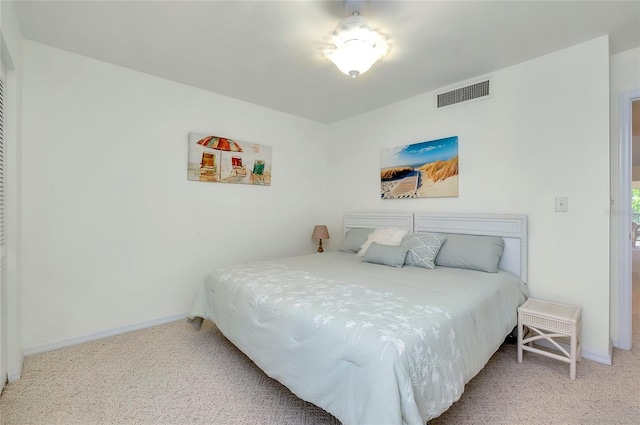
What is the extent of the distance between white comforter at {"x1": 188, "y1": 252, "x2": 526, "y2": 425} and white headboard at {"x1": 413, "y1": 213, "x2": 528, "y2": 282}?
0.19 metres

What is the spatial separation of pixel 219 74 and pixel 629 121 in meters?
3.47

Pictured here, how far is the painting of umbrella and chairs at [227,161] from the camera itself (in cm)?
301

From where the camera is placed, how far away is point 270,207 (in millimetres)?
3650

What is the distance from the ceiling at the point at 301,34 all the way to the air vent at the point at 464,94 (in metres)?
0.11

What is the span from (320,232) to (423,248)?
5.11 feet

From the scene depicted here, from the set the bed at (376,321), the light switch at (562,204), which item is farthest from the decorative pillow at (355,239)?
the light switch at (562,204)

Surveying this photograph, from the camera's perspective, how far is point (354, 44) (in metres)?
1.88

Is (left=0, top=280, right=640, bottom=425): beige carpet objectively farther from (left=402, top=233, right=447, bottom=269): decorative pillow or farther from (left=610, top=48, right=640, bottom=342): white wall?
(left=402, top=233, right=447, bottom=269): decorative pillow

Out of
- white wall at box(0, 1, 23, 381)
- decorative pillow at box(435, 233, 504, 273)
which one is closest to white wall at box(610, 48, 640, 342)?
decorative pillow at box(435, 233, 504, 273)

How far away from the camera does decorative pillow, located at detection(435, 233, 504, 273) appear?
2.38 meters

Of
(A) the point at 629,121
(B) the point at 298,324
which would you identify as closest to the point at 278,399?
(B) the point at 298,324

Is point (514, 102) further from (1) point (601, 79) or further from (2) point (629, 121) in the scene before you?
(2) point (629, 121)

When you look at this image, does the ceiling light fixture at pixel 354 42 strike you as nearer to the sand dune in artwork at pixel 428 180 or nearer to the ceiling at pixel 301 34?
the ceiling at pixel 301 34

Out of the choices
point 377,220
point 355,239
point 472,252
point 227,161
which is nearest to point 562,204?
point 472,252
